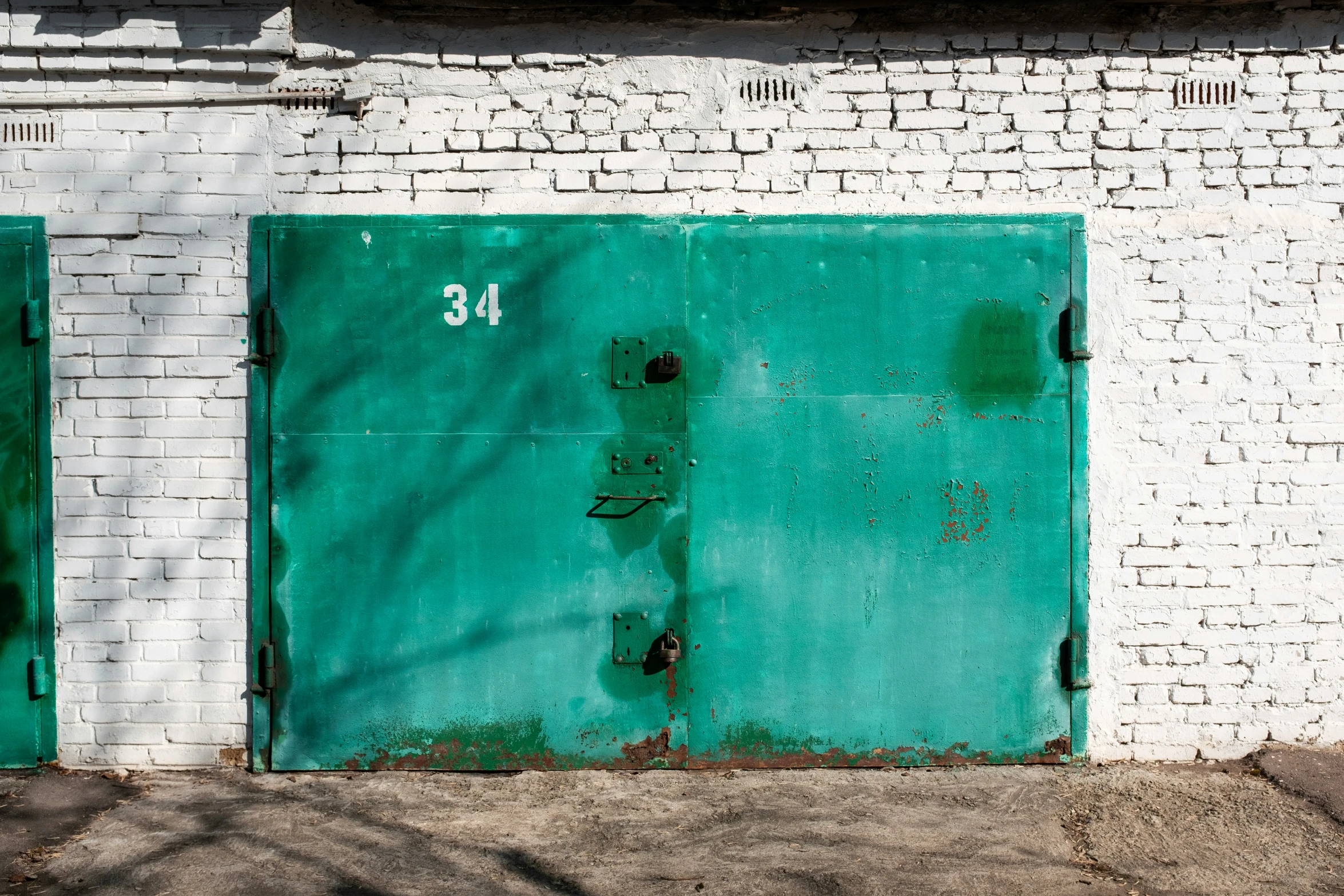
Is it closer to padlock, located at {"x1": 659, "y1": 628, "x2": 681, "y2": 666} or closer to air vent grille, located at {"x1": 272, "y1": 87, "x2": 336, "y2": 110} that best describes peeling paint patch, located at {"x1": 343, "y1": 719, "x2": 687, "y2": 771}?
padlock, located at {"x1": 659, "y1": 628, "x2": 681, "y2": 666}

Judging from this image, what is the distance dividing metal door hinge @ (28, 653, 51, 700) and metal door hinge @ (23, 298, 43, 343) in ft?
3.84

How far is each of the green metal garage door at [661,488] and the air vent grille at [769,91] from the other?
479 millimetres

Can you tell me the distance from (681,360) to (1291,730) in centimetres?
273

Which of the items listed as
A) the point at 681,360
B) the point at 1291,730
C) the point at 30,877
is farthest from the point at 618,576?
the point at 1291,730

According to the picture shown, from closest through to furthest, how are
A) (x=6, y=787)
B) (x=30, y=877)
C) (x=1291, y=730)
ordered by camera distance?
(x=30, y=877), (x=6, y=787), (x=1291, y=730)

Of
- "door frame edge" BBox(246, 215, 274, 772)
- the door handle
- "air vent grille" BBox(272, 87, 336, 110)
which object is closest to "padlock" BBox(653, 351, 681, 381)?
the door handle

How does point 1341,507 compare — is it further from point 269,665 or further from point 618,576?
point 269,665

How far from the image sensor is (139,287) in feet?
11.8

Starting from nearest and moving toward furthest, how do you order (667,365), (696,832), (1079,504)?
1. (696,832)
2. (667,365)
3. (1079,504)

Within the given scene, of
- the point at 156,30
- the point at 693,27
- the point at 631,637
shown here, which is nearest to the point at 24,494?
the point at 156,30

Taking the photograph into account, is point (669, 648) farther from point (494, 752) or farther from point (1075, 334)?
point (1075, 334)

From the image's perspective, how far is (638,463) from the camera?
3570mm

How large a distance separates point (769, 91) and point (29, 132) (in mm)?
2743

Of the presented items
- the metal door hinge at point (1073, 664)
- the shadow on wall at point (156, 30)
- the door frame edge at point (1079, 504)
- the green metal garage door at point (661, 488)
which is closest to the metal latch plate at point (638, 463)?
the green metal garage door at point (661, 488)
